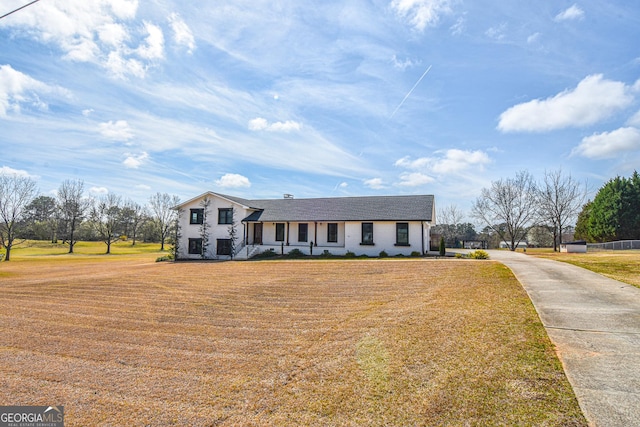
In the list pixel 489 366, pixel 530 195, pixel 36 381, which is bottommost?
pixel 36 381

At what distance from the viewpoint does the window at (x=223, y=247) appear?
2942 cm

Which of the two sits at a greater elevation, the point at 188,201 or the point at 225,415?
the point at 188,201

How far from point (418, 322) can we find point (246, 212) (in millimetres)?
24513

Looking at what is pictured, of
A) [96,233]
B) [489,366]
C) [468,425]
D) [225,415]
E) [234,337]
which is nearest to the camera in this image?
[468,425]

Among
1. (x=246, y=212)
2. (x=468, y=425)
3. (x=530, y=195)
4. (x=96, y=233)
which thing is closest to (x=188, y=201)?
(x=246, y=212)

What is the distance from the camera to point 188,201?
30234 mm

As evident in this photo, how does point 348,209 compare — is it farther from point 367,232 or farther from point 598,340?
point 598,340

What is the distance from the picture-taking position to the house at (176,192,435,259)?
86.8 ft

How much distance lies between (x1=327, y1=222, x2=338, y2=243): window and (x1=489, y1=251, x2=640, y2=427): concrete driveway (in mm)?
18561

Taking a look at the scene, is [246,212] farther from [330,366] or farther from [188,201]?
[330,366]

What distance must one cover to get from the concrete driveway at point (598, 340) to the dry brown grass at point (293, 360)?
226mm

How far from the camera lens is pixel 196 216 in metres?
30.6

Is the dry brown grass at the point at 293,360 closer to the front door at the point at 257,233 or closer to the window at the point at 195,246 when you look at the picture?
the window at the point at 195,246

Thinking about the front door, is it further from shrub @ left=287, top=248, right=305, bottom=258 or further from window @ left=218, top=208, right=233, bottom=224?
shrub @ left=287, top=248, right=305, bottom=258
